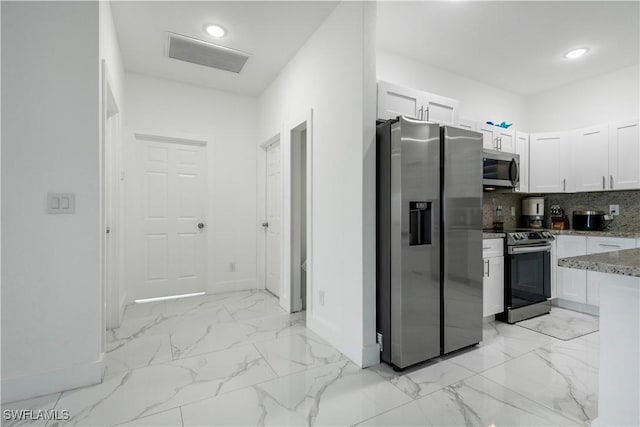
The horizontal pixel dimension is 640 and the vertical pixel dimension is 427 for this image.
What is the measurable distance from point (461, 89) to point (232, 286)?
12.6 ft

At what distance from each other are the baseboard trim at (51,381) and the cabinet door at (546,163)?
471cm

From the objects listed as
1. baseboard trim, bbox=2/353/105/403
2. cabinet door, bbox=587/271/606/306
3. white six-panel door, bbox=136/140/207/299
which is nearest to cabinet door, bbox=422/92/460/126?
cabinet door, bbox=587/271/606/306

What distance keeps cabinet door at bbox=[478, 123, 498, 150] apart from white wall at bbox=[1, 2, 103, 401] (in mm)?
3584

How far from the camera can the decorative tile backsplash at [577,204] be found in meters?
3.54

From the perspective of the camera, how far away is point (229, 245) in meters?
4.20

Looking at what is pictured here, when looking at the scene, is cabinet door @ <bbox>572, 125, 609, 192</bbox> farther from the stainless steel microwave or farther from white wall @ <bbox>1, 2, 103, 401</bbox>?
white wall @ <bbox>1, 2, 103, 401</bbox>

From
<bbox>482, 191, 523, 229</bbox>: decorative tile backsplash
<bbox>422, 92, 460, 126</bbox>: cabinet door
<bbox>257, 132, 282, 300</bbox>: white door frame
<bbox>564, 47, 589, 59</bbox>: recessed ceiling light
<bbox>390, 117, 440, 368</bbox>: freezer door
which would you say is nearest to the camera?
<bbox>390, 117, 440, 368</bbox>: freezer door

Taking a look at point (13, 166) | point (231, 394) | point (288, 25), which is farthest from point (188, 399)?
point (288, 25)

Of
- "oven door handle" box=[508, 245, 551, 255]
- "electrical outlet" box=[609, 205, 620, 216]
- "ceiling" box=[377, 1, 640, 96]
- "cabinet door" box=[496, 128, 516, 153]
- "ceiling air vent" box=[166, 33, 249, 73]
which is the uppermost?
"ceiling" box=[377, 1, 640, 96]

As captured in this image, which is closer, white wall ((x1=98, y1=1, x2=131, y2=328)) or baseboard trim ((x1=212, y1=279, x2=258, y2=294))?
white wall ((x1=98, y1=1, x2=131, y2=328))

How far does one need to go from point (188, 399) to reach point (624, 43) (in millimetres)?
4797

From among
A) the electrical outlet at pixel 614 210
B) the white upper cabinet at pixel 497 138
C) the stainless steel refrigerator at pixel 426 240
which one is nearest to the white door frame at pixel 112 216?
the stainless steel refrigerator at pixel 426 240

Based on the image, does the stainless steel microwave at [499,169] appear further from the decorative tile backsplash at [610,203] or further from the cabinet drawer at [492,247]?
the decorative tile backsplash at [610,203]

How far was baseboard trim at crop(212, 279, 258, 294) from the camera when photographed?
409 centimetres
